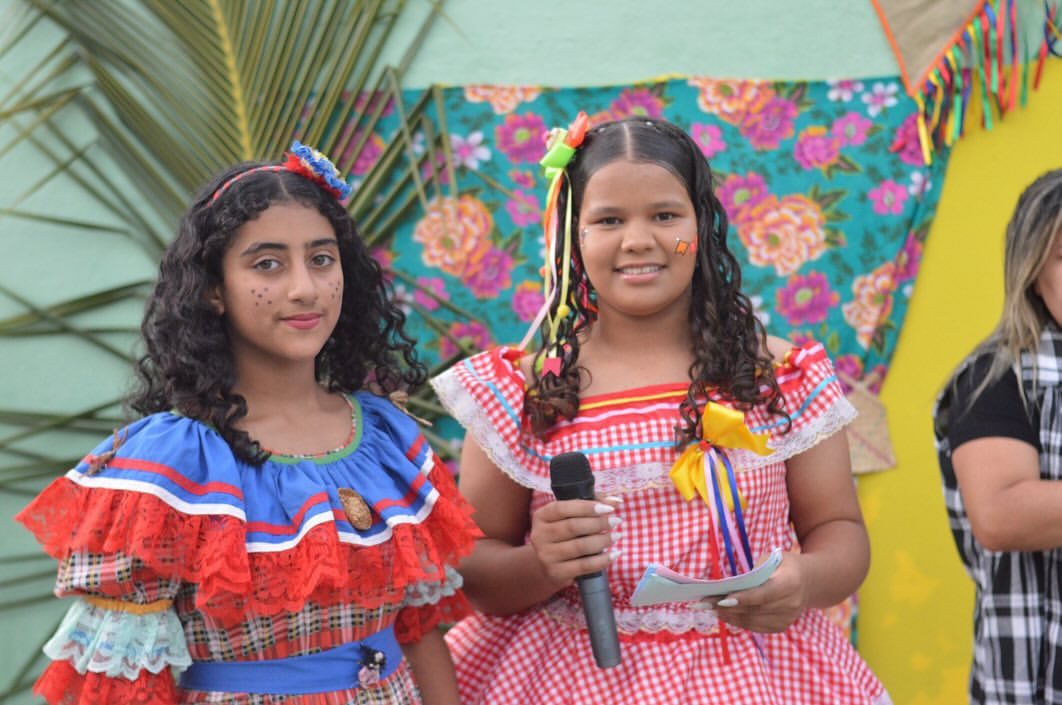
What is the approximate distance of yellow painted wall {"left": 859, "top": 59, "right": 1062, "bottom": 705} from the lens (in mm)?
3170

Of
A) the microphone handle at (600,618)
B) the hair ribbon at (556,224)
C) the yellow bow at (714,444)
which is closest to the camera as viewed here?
the microphone handle at (600,618)

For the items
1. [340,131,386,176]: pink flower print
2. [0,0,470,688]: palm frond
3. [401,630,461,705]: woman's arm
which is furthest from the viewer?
[340,131,386,176]: pink flower print

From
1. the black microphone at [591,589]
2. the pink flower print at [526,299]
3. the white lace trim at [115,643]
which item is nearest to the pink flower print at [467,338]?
the pink flower print at [526,299]

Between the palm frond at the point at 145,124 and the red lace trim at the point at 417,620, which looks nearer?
the red lace trim at the point at 417,620

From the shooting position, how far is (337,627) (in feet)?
5.93

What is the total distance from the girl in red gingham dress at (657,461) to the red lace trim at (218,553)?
268 millimetres

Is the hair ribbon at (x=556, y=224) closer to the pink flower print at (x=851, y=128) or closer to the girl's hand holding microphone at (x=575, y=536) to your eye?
the girl's hand holding microphone at (x=575, y=536)

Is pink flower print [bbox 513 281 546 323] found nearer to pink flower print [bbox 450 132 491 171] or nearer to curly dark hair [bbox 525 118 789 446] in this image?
pink flower print [bbox 450 132 491 171]

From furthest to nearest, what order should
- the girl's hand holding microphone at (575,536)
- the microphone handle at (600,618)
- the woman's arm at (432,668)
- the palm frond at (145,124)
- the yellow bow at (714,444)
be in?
1. the palm frond at (145,124)
2. the woman's arm at (432,668)
3. the yellow bow at (714,444)
4. the girl's hand holding microphone at (575,536)
5. the microphone handle at (600,618)

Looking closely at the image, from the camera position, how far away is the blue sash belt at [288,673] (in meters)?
1.75

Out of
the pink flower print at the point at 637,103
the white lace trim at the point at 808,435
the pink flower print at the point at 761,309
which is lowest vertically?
the white lace trim at the point at 808,435

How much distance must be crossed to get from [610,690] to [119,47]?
2.11 meters

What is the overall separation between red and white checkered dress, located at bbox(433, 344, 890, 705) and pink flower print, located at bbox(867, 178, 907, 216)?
1.24 meters

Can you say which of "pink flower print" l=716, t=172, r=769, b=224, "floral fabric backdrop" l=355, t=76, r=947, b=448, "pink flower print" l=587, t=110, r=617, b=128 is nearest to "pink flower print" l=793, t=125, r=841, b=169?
"floral fabric backdrop" l=355, t=76, r=947, b=448
